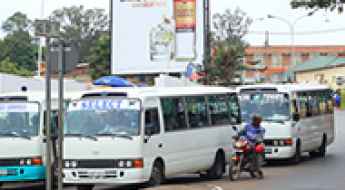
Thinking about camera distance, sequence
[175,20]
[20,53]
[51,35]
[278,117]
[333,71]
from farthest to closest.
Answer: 1. [333,71]
2. [20,53]
3. [175,20]
4. [278,117]
5. [51,35]

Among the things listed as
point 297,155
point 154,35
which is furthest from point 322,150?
point 154,35

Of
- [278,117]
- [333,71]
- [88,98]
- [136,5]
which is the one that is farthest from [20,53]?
[88,98]

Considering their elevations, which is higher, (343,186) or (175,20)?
(175,20)

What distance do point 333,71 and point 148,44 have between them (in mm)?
60045

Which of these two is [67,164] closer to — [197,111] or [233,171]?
[197,111]

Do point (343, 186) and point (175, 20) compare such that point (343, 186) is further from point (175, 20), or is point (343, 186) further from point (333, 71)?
point (333, 71)

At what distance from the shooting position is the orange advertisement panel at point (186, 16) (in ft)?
152

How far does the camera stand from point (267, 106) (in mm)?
25562

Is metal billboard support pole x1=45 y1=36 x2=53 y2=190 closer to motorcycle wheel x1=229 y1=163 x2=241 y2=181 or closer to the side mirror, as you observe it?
motorcycle wheel x1=229 y1=163 x2=241 y2=181

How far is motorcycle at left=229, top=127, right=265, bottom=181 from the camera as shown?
20.6m

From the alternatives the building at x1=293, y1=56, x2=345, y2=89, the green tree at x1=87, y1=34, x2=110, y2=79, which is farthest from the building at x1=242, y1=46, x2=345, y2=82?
the green tree at x1=87, y1=34, x2=110, y2=79

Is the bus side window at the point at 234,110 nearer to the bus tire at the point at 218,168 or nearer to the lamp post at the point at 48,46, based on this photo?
the bus tire at the point at 218,168

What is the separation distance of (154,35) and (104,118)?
2878 centimetres

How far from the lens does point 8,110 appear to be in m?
19.0
